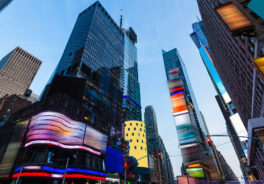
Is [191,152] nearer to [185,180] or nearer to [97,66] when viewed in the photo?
[185,180]

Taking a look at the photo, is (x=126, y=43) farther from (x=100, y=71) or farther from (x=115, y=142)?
(x=115, y=142)

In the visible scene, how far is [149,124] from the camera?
7446 inches

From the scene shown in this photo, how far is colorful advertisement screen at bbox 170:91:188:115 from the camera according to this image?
10131 cm

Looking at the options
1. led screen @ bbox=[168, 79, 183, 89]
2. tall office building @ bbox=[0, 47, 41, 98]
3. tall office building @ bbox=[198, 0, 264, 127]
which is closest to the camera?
tall office building @ bbox=[198, 0, 264, 127]

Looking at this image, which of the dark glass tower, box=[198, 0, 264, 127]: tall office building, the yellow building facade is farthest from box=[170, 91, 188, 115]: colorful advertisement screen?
box=[198, 0, 264, 127]: tall office building

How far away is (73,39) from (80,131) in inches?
3184

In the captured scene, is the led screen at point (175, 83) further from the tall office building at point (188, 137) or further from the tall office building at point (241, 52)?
the tall office building at point (241, 52)

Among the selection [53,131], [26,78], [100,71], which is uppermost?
[26,78]

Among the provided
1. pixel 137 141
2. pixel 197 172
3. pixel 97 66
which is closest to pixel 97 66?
pixel 97 66

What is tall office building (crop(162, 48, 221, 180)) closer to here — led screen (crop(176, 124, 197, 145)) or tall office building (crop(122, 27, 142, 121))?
led screen (crop(176, 124, 197, 145))

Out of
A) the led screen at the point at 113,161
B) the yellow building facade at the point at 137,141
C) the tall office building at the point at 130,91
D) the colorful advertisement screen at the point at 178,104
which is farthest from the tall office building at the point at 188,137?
the led screen at the point at 113,161

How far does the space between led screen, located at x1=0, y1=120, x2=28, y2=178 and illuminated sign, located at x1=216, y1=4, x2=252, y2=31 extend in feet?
148

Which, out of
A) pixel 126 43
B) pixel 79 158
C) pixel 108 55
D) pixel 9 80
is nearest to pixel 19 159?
pixel 79 158

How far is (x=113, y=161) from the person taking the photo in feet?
191
